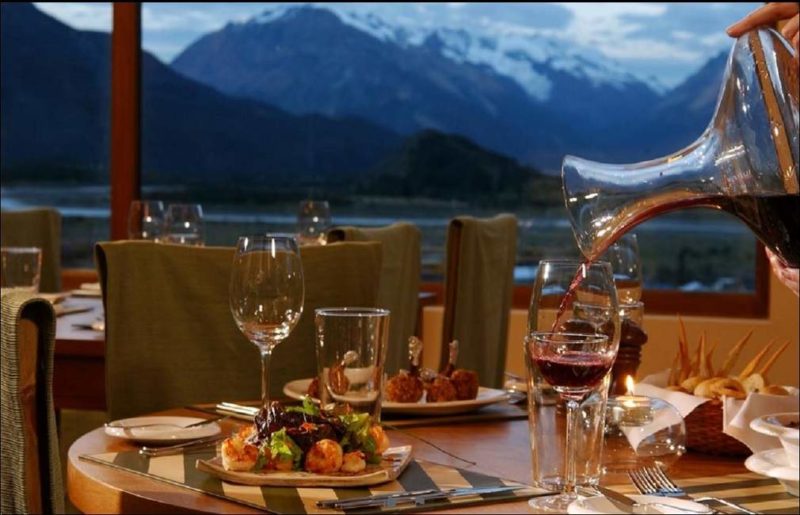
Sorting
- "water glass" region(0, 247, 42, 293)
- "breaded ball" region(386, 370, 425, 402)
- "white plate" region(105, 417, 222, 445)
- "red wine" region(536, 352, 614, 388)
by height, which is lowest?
"white plate" region(105, 417, 222, 445)

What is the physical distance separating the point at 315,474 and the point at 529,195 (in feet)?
11.7

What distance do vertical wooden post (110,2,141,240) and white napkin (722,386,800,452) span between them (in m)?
3.64

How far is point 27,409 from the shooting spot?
123 cm

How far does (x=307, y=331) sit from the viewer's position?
2191 mm

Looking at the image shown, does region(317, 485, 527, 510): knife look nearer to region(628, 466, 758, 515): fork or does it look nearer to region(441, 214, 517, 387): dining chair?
region(628, 466, 758, 515): fork

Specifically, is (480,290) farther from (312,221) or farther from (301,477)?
(301,477)

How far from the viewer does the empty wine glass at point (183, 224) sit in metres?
3.53

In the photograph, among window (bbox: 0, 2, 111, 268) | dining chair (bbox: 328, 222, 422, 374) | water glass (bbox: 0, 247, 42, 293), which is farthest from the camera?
window (bbox: 0, 2, 111, 268)

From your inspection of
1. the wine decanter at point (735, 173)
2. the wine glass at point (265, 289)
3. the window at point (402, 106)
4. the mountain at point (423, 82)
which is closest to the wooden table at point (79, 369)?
the wine glass at point (265, 289)

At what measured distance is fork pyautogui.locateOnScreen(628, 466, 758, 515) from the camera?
4.07 ft

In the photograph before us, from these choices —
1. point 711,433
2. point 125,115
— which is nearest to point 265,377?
Answer: point 711,433

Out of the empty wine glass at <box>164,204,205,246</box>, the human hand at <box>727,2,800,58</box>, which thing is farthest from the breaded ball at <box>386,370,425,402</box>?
the empty wine glass at <box>164,204,205,246</box>

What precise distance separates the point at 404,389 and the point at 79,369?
951 mm

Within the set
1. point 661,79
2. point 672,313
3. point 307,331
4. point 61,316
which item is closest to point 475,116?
point 661,79
